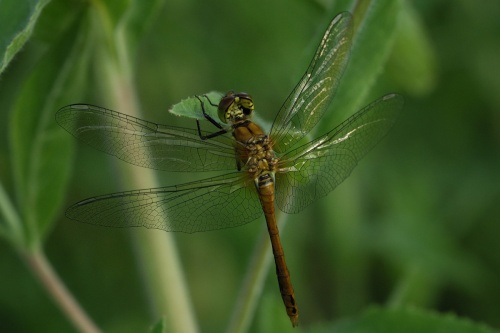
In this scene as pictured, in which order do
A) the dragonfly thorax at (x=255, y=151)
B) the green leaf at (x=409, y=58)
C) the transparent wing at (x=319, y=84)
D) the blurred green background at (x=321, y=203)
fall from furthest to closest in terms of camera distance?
the blurred green background at (x=321, y=203) → the green leaf at (x=409, y=58) → the dragonfly thorax at (x=255, y=151) → the transparent wing at (x=319, y=84)

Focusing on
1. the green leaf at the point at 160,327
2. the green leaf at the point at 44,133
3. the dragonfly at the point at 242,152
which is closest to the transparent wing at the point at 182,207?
the dragonfly at the point at 242,152

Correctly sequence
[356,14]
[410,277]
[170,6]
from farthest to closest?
[170,6], [410,277], [356,14]

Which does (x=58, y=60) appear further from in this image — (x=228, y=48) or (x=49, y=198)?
(x=228, y=48)

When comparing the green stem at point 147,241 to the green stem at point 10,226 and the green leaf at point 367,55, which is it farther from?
the green leaf at point 367,55

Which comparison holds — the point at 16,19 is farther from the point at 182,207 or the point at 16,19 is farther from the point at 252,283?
the point at 252,283

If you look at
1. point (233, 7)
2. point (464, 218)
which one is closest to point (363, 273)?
point (464, 218)

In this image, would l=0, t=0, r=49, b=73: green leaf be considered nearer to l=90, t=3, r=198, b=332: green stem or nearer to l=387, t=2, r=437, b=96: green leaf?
l=90, t=3, r=198, b=332: green stem

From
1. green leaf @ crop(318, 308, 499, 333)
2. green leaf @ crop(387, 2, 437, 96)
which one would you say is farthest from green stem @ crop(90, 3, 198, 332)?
green leaf @ crop(387, 2, 437, 96)
